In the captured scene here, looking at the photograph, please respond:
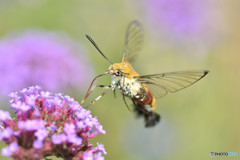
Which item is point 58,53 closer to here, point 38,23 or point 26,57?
point 26,57

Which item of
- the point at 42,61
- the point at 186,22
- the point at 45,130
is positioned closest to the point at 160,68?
the point at 186,22

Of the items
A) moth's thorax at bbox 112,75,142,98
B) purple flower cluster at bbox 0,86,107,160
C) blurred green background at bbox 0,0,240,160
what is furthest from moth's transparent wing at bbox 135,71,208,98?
blurred green background at bbox 0,0,240,160

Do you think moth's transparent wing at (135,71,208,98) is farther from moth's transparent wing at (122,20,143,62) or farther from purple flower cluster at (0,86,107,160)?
purple flower cluster at (0,86,107,160)

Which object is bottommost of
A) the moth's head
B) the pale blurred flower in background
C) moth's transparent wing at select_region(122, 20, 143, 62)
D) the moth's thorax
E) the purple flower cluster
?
the purple flower cluster

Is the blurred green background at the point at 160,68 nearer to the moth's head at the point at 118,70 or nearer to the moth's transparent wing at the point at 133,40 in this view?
the moth's transparent wing at the point at 133,40

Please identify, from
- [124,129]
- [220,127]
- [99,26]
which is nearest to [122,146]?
[124,129]

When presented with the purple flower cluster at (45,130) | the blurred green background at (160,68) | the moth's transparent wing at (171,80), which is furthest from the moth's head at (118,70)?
the blurred green background at (160,68)

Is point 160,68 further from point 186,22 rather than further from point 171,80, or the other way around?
point 171,80
